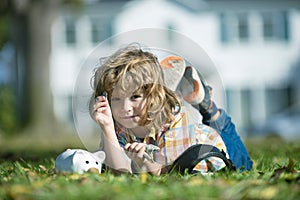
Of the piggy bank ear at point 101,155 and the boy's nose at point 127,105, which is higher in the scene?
the boy's nose at point 127,105

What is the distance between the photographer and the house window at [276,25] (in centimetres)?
2709

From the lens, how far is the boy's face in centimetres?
354

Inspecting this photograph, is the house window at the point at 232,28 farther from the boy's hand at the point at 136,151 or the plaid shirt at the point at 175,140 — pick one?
the boy's hand at the point at 136,151

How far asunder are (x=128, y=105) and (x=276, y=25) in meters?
24.5

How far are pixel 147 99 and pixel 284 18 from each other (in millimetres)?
24576

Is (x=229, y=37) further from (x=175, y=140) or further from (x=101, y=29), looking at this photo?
(x=175, y=140)

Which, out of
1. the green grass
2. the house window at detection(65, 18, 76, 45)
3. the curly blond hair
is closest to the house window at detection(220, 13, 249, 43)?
the house window at detection(65, 18, 76, 45)

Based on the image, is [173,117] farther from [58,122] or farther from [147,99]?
[58,122]

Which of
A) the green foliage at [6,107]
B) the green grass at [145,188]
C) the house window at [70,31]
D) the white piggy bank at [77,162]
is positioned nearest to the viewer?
the green grass at [145,188]

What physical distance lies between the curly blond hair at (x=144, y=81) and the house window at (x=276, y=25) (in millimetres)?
24183

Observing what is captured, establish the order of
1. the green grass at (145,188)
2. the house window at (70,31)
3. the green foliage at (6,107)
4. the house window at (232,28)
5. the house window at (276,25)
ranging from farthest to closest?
the house window at (70,31) < the house window at (232,28) < the house window at (276,25) < the green foliage at (6,107) < the green grass at (145,188)

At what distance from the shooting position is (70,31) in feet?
93.1

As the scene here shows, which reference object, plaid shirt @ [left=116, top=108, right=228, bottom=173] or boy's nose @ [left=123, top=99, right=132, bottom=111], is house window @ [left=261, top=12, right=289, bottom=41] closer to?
plaid shirt @ [left=116, top=108, right=228, bottom=173]

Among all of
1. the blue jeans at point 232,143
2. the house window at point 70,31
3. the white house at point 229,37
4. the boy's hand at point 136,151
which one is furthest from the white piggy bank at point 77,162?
the house window at point 70,31
